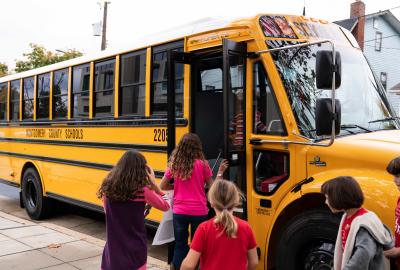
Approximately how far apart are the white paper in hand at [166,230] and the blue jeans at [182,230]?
31 centimetres

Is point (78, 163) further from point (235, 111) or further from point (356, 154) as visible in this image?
point (356, 154)

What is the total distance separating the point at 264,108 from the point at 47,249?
139 inches

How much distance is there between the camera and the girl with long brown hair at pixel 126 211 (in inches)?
126

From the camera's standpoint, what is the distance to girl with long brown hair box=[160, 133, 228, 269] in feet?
14.2

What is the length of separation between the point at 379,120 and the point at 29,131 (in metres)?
6.43

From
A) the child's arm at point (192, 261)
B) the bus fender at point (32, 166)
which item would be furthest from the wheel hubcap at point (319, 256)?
the bus fender at point (32, 166)

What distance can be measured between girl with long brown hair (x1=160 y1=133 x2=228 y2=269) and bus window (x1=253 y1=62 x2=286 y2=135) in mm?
600

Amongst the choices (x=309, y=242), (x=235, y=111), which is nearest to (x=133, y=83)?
(x=235, y=111)

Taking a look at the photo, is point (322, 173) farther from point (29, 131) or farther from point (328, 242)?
point (29, 131)

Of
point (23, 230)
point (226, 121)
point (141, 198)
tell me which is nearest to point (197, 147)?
point (226, 121)

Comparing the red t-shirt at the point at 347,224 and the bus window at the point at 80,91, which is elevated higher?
the bus window at the point at 80,91

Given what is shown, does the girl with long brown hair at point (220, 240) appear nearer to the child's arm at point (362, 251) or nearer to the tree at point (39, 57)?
the child's arm at point (362, 251)

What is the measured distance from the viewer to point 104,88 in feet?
21.2

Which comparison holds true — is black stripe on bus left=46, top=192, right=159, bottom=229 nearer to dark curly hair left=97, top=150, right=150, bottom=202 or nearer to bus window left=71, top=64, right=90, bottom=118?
bus window left=71, top=64, right=90, bottom=118
